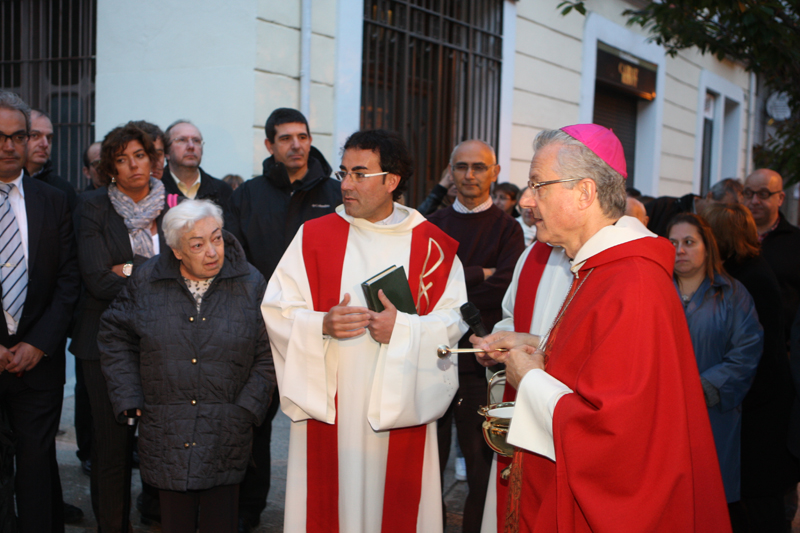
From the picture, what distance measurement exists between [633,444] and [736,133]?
17451 mm

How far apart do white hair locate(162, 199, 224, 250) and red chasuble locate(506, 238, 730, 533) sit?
6.49 feet

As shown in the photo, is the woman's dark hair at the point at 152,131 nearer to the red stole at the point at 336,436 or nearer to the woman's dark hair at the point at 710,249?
the red stole at the point at 336,436

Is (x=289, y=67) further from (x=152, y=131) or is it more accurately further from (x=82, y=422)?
(x=82, y=422)

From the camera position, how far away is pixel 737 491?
140 inches

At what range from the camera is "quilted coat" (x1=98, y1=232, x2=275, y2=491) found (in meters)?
3.21

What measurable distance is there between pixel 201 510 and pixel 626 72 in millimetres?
11362

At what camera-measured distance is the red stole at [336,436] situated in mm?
3197

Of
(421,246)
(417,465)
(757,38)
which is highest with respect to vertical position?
(757,38)

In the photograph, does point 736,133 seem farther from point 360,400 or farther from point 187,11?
point 360,400

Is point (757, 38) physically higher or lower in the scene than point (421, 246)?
higher

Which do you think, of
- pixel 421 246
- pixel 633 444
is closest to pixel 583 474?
pixel 633 444

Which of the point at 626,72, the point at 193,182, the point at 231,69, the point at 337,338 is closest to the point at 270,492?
the point at 337,338

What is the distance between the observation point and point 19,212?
355 cm

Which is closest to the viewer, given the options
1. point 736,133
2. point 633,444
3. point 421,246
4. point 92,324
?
point 633,444
